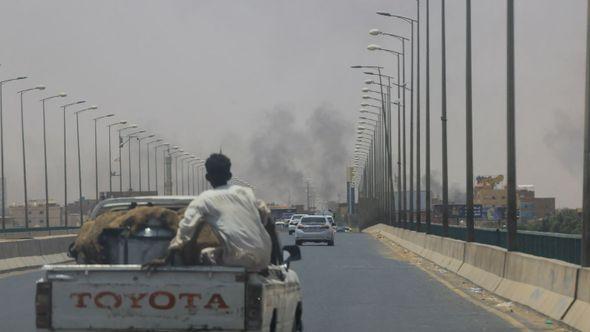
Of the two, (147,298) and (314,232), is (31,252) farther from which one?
(147,298)

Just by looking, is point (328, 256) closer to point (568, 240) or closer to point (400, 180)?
point (568, 240)

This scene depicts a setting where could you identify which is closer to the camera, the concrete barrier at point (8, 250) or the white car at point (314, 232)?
the concrete barrier at point (8, 250)

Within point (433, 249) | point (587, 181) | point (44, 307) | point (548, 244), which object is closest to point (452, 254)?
point (433, 249)

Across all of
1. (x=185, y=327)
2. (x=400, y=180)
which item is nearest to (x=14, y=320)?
(x=185, y=327)

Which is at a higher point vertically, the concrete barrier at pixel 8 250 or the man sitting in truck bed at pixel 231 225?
the man sitting in truck bed at pixel 231 225

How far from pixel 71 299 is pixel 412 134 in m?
74.5

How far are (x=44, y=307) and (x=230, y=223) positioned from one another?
5.14 ft

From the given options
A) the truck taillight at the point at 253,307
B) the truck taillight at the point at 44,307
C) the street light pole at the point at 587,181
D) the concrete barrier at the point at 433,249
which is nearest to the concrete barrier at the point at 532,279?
the street light pole at the point at 587,181

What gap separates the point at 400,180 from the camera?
354 feet

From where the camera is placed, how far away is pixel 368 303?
83.0 ft

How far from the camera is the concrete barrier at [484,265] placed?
27.9 m

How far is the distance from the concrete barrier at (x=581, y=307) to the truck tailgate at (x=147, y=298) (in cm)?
790

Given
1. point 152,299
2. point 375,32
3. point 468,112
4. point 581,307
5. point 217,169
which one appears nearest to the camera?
point 152,299

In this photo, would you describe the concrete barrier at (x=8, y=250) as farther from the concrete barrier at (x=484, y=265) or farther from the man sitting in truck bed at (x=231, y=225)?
the man sitting in truck bed at (x=231, y=225)
